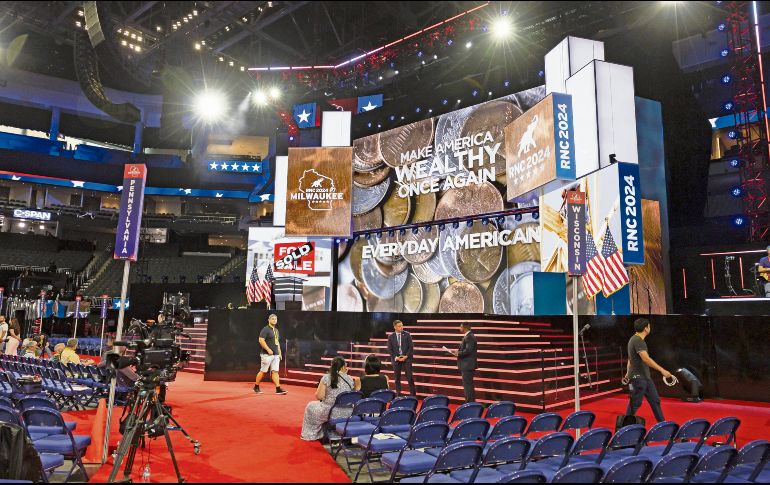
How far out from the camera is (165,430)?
511 cm

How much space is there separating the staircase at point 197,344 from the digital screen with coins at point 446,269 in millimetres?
5107

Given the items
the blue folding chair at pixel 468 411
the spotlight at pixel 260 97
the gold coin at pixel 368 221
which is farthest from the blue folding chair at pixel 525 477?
the spotlight at pixel 260 97

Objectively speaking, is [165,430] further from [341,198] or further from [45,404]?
[341,198]

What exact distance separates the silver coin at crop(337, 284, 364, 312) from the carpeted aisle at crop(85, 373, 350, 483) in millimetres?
8260

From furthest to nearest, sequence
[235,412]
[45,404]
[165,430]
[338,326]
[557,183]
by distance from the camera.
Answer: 1. [338,326]
2. [557,183]
3. [235,412]
4. [45,404]
5. [165,430]

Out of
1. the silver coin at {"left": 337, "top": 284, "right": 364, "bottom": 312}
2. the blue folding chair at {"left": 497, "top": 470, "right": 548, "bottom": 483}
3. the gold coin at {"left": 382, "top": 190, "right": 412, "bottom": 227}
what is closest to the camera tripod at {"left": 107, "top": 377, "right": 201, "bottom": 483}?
the blue folding chair at {"left": 497, "top": 470, "right": 548, "bottom": 483}

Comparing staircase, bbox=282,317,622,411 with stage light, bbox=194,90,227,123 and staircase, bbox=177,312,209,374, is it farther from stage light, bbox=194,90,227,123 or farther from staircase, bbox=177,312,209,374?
stage light, bbox=194,90,227,123

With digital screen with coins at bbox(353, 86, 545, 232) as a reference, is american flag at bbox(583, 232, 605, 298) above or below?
below

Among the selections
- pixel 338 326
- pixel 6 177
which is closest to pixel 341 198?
pixel 338 326

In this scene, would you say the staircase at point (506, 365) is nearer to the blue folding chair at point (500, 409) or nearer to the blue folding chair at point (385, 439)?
the blue folding chair at point (500, 409)

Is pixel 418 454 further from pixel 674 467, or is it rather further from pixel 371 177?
pixel 371 177

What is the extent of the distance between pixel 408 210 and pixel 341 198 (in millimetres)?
2391

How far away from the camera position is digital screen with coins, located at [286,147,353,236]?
17.4m

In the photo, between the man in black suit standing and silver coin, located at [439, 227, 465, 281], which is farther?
silver coin, located at [439, 227, 465, 281]
